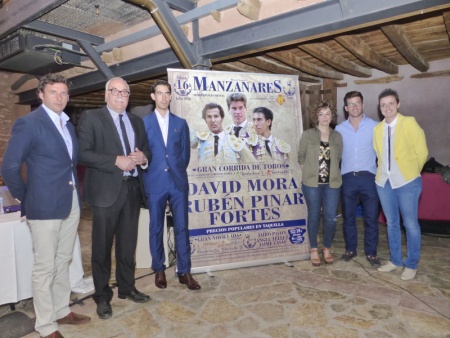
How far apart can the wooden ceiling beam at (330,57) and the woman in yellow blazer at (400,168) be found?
1617mm

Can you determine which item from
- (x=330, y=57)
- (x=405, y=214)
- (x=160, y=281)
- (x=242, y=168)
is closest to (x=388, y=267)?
(x=405, y=214)

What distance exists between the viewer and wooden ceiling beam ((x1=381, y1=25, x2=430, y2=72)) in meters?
3.83

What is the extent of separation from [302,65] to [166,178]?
3533 millimetres

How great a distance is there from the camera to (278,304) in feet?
9.52

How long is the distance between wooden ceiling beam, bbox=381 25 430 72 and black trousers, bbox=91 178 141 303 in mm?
3338

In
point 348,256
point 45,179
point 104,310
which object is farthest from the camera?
point 348,256

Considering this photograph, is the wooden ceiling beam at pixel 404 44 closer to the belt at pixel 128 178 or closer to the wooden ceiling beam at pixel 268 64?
the wooden ceiling beam at pixel 268 64

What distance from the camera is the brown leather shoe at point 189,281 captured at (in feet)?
10.5

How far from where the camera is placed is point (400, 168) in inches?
126

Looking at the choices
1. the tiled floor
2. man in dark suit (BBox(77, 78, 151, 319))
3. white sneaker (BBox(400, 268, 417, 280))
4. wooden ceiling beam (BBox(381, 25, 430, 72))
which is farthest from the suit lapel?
wooden ceiling beam (BBox(381, 25, 430, 72))

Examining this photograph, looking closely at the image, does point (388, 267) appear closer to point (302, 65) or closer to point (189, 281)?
point (189, 281)

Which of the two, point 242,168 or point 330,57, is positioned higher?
point 330,57

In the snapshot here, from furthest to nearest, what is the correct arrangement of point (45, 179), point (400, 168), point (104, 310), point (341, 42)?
1. point (341, 42)
2. point (400, 168)
3. point (104, 310)
4. point (45, 179)

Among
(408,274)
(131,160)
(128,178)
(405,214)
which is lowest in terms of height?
(408,274)
